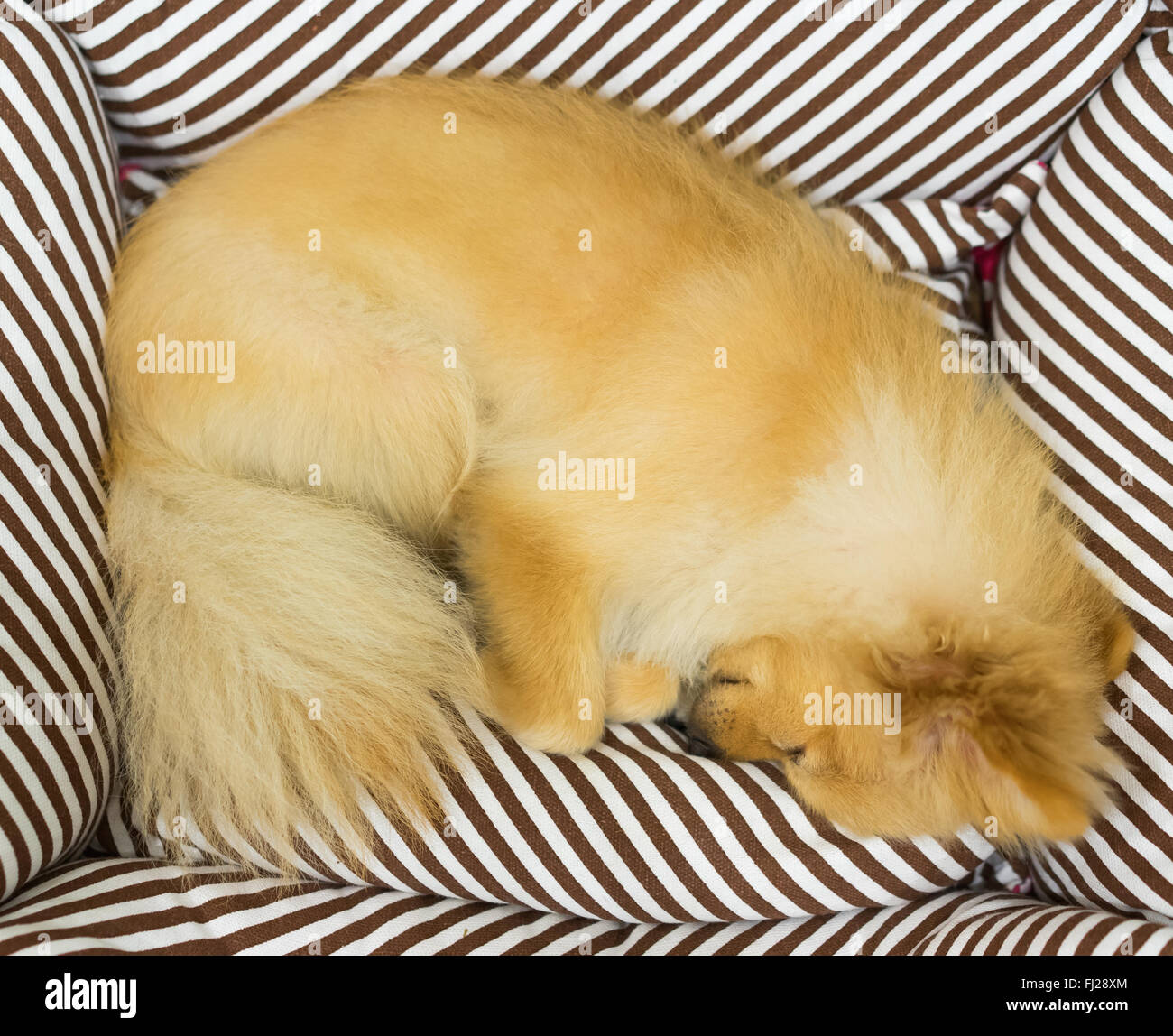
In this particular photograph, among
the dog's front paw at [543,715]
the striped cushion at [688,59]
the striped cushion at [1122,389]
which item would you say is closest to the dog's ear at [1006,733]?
the striped cushion at [1122,389]

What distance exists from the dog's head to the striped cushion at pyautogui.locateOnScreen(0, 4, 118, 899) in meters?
1.34

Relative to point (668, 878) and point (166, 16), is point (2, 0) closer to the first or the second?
point (166, 16)

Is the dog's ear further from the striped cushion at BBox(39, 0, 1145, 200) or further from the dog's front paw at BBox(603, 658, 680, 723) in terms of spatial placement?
the striped cushion at BBox(39, 0, 1145, 200)

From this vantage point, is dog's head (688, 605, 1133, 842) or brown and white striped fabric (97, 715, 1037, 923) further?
brown and white striped fabric (97, 715, 1037, 923)

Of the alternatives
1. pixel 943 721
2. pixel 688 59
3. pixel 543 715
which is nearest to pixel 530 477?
pixel 543 715

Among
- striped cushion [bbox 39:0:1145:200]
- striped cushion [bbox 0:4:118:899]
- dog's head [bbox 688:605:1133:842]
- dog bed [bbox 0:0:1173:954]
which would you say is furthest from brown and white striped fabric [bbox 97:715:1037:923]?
striped cushion [bbox 39:0:1145:200]

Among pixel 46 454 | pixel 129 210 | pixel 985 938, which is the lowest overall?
pixel 985 938

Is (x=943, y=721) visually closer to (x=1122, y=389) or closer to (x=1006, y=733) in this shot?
→ (x=1006, y=733)

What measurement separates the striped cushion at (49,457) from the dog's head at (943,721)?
1343 millimetres

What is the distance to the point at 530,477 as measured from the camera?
2039mm

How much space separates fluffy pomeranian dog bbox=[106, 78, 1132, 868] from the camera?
6.10ft

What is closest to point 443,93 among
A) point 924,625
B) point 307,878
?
point 924,625

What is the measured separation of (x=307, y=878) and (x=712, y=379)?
4.45 ft

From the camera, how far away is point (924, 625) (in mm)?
1785
